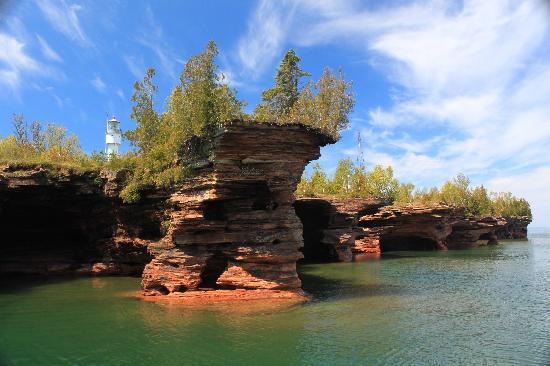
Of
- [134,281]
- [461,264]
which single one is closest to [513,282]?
[461,264]

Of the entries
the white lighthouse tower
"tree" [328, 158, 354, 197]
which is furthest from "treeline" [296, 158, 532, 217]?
the white lighthouse tower

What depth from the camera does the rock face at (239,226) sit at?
21.3m

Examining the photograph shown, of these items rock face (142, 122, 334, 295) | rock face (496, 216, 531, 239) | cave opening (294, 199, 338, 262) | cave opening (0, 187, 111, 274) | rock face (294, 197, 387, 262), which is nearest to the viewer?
rock face (142, 122, 334, 295)

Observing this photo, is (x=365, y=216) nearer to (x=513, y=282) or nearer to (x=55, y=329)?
(x=513, y=282)

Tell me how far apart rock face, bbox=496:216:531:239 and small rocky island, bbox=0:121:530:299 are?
8591 cm

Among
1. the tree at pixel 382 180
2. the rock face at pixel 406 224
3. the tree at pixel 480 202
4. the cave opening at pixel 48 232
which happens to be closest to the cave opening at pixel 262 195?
the cave opening at pixel 48 232

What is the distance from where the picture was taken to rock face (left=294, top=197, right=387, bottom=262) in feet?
139

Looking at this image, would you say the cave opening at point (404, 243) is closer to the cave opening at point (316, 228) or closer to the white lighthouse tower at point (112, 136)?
the cave opening at point (316, 228)

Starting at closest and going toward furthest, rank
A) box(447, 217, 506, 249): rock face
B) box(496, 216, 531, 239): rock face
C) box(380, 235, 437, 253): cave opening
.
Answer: box(380, 235, 437, 253): cave opening
box(447, 217, 506, 249): rock face
box(496, 216, 531, 239): rock face

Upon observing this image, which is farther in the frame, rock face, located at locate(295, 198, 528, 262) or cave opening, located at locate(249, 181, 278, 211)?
rock face, located at locate(295, 198, 528, 262)

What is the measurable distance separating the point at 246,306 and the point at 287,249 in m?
3.85

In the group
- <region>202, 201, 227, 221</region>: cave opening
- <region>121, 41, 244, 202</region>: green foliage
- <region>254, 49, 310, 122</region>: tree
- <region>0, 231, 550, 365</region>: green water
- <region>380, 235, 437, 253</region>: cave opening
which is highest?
<region>254, 49, 310, 122</region>: tree

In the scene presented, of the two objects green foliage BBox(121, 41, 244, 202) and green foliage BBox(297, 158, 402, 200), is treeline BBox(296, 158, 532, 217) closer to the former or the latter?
green foliage BBox(297, 158, 402, 200)

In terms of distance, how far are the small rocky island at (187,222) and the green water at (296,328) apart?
2426 millimetres
